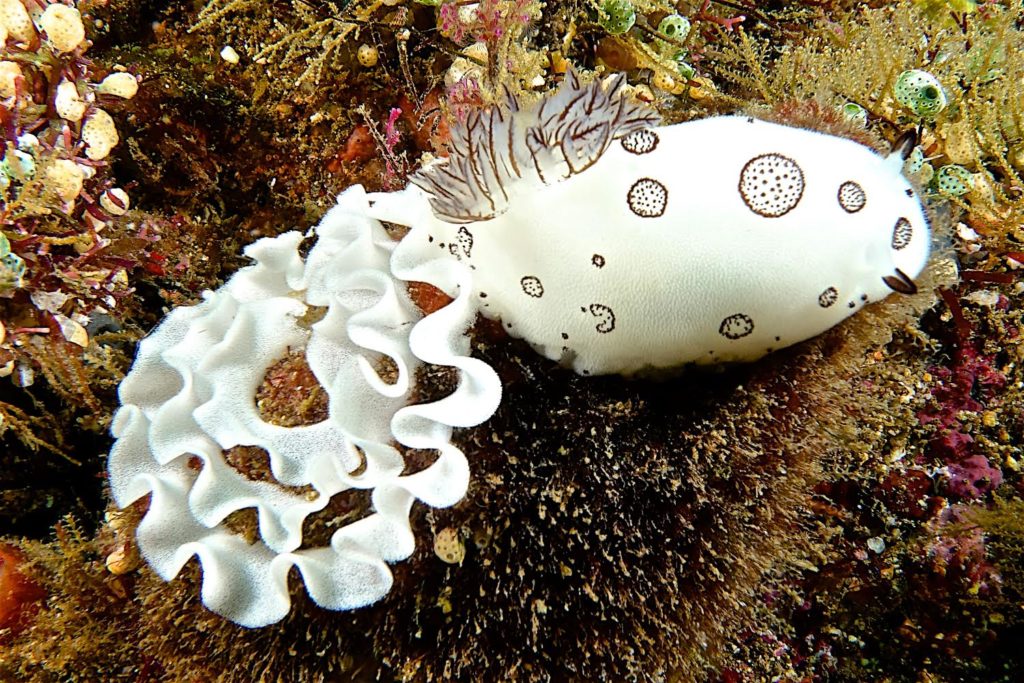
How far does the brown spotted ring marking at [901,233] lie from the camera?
1.73 metres

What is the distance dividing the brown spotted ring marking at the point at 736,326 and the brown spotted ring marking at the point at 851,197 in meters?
0.41

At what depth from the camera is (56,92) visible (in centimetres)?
233

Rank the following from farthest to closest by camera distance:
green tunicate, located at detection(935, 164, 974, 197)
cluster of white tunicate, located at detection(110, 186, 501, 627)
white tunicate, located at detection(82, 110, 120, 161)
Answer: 1. green tunicate, located at detection(935, 164, 974, 197)
2. white tunicate, located at detection(82, 110, 120, 161)
3. cluster of white tunicate, located at detection(110, 186, 501, 627)

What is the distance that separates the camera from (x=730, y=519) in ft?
7.30

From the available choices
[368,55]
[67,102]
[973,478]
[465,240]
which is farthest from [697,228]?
[67,102]

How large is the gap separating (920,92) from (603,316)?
72.2 inches

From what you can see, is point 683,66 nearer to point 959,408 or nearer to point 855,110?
point 855,110

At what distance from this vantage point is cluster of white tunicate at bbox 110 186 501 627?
5.86 ft

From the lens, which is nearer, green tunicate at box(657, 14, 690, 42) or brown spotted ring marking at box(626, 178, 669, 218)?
brown spotted ring marking at box(626, 178, 669, 218)

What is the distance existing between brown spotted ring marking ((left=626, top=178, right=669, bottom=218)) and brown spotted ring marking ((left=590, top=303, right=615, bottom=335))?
0.32m

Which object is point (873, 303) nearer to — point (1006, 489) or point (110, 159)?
point (1006, 489)

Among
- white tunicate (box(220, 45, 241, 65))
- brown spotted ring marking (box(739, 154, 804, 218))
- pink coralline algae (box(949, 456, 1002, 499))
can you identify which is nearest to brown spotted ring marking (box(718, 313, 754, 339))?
brown spotted ring marking (box(739, 154, 804, 218))

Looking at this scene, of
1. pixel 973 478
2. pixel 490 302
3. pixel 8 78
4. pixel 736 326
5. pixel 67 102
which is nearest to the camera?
pixel 736 326

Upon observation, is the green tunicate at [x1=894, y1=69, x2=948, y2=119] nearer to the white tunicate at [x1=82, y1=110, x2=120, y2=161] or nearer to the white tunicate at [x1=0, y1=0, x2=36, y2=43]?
the white tunicate at [x1=82, y1=110, x2=120, y2=161]
